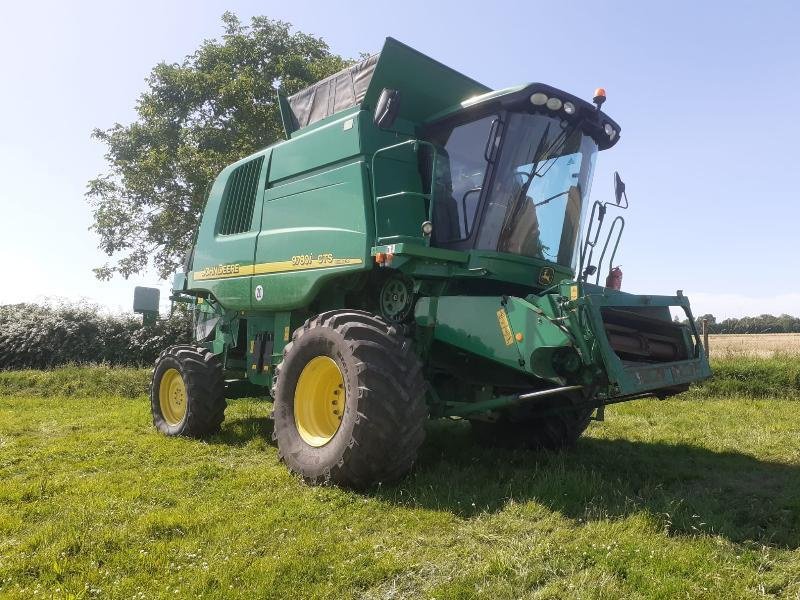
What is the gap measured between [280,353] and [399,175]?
231 cm

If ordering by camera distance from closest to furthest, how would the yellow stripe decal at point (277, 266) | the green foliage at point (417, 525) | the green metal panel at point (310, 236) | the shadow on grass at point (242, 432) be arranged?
the green foliage at point (417, 525) < the green metal panel at point (310, 236) < the yellow stripe decal at point (277, 266) < the shadow on grass at point (242, 432)

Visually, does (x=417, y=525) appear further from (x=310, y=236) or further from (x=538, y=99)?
(x=538, y=99)

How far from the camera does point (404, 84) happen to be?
603 cm

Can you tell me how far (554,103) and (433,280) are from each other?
1.81 m

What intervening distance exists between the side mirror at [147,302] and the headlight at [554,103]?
6.71 metres

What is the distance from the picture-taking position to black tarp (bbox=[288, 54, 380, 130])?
6082mm

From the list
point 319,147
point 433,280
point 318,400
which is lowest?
point 318,400

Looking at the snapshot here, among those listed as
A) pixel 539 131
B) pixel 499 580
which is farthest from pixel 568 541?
pixel 539 131

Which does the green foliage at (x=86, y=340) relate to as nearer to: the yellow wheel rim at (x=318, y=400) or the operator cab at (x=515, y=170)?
the yellow wheel rim at (x=318, y=400)

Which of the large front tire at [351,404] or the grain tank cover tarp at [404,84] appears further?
the grain tank cover tarp at [404,84]

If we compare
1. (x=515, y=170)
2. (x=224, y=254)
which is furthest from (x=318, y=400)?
(x=224, y=254)

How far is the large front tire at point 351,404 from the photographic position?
14.8 ft

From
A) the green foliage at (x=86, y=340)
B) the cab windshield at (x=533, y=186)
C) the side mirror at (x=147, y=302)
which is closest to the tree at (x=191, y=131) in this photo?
the green foliage at (x=86, y=340)

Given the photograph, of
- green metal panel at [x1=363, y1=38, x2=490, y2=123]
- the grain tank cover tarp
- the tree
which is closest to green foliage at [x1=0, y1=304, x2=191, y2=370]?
the tree
